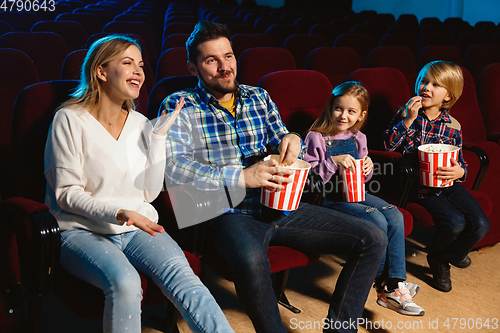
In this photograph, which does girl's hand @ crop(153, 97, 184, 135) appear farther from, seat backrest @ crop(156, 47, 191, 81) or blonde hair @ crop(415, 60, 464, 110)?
seat backrest @ crop(156, 47, 191, 81)

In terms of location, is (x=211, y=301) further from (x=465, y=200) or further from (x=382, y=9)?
(x=382, y=9)

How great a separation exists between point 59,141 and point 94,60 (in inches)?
10.6

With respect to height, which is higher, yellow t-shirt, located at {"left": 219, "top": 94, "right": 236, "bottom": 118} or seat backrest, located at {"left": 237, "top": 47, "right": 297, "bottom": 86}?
seat backrest, located at {"left": 237, "top": 47, "right": 297, "bottom": 86}

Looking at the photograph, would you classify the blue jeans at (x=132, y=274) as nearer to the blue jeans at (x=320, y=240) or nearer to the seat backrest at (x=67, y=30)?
the blue jeans at (x=320, y=240)

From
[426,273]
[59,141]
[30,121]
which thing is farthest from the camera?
[426,273]

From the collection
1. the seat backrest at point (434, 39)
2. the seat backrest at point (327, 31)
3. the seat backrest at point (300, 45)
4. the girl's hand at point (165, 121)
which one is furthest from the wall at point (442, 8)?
the girl's hand at point (165, 121)

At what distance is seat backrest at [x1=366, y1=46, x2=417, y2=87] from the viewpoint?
10.6 ft

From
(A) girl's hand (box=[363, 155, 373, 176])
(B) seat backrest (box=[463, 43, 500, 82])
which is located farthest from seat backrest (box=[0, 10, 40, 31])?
(B) seat backrest (box=[463, 43, 500, 82])

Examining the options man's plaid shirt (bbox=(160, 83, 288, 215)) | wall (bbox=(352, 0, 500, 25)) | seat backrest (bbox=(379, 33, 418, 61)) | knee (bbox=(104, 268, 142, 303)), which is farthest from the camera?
wall (bbox=(352, 0, 500, 25))

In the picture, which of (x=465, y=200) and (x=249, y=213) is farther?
(x=465, y=200)

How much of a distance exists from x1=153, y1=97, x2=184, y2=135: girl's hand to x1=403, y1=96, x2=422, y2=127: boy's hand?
1000mm

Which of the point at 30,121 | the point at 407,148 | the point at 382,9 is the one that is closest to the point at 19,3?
the point at 30,121

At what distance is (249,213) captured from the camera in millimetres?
1537

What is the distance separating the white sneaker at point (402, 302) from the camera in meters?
1.71
